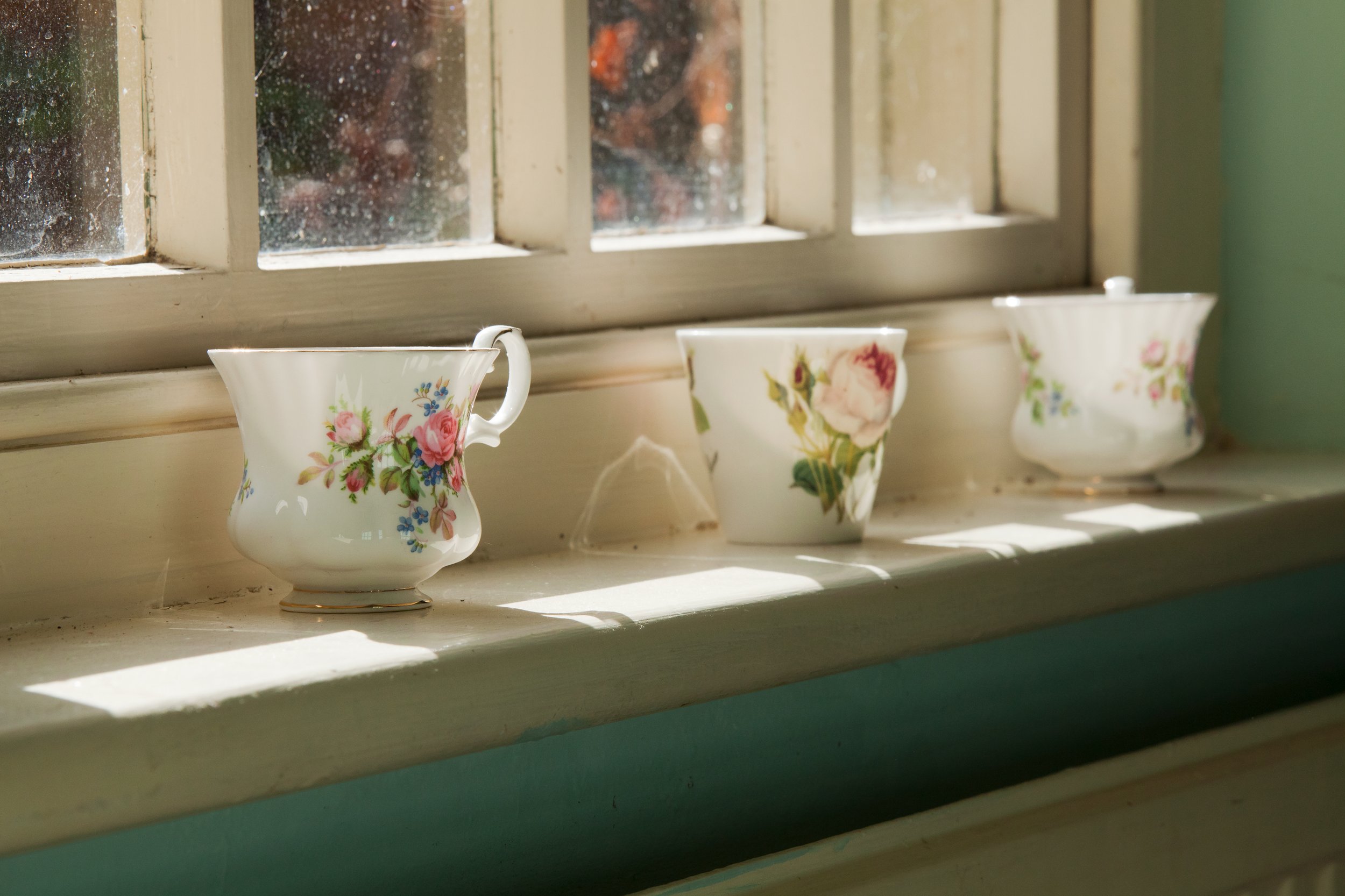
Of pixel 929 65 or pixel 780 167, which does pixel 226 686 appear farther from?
pixel 929 65

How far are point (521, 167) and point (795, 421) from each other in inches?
9.3

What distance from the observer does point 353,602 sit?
0.69 metres

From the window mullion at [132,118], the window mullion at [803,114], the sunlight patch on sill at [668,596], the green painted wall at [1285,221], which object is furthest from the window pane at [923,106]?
the window mullion at [132,118]

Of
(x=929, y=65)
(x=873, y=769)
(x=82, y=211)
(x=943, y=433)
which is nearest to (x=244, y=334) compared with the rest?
(x=82, y=211)

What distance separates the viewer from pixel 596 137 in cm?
99

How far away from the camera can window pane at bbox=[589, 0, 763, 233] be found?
100 centimetres

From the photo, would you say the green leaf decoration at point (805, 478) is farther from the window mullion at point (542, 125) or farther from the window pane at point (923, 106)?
the window pane at point (923, 106)

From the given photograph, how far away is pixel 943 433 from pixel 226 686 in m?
0.67

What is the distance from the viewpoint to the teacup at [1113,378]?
40.5 inches

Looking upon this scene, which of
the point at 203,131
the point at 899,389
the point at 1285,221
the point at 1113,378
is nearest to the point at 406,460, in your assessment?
the point at 203,131

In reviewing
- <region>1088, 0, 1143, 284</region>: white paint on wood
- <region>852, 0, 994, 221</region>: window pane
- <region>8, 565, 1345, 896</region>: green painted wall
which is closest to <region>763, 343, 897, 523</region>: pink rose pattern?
<region>8, 565, 1345, 896</region>: green painted wall

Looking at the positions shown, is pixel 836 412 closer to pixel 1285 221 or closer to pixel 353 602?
pixel 353 602

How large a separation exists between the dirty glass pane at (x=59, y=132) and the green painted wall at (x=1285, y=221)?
93 centimetres

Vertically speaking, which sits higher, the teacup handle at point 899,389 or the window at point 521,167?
the window at point 521,167
